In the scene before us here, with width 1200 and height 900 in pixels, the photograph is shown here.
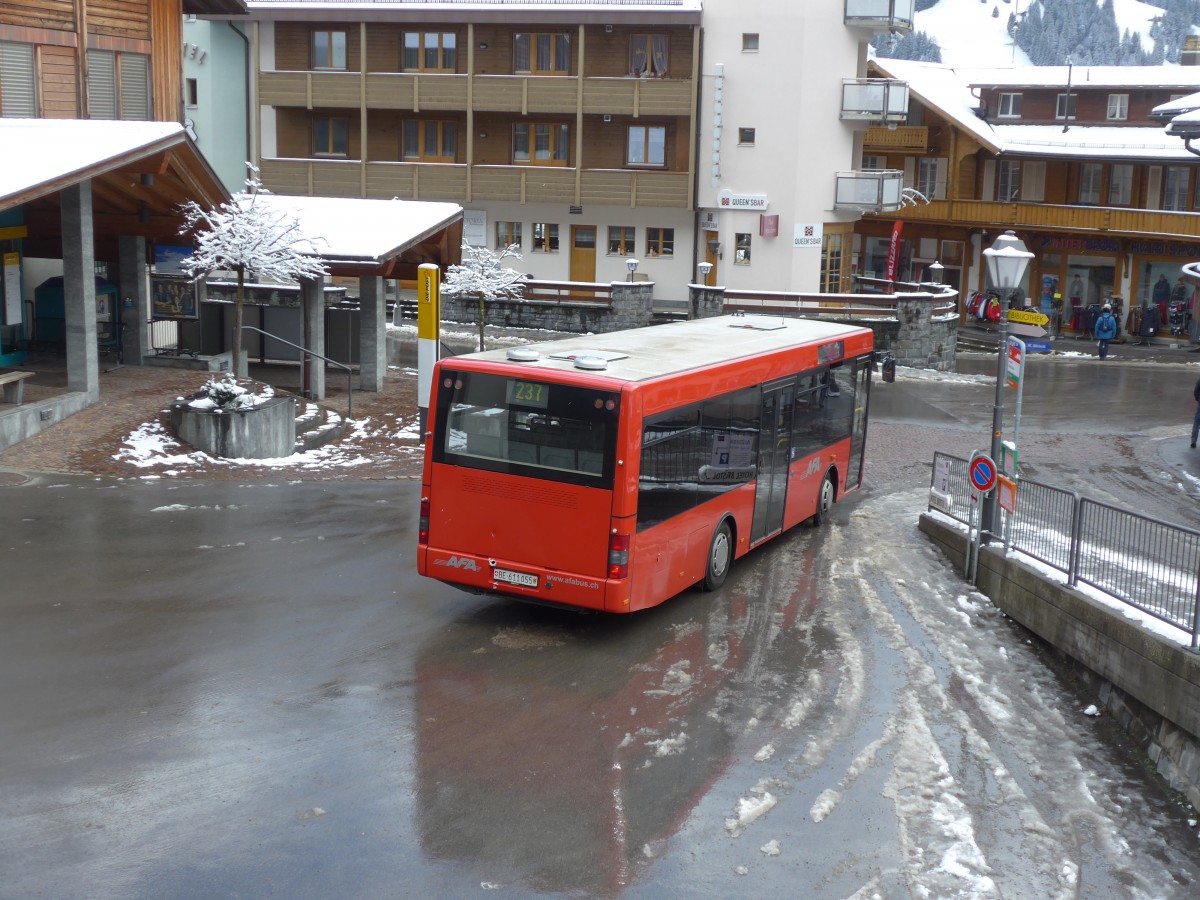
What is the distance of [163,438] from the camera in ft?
64.8

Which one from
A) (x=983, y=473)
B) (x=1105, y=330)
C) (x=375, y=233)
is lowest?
(x=983, y=473)

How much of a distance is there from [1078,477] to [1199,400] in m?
4.12

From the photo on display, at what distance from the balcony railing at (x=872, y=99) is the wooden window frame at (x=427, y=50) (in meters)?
13.0

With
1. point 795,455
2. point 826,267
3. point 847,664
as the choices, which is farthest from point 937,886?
point 826,267

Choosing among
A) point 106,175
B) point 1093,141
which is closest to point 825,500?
point 106,175

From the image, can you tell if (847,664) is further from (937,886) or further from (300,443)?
(300,443)

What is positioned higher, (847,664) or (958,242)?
(958,242)

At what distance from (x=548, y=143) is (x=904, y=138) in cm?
1638

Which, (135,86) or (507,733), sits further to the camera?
(135,86)

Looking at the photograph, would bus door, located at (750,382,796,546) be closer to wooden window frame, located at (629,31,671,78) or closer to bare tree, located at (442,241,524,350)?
bare tree, located at (442,241,524,350)

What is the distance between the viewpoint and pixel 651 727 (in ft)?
33.4

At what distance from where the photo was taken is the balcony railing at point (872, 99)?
43.8m

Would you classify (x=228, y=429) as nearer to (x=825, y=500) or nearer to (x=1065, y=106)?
(x=825, y=500)

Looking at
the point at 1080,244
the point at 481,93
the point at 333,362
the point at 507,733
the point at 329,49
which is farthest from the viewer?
the point at 1080,244
